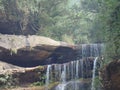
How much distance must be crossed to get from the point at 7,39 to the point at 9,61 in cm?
155

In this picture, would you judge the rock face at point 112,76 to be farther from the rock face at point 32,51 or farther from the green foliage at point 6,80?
the rock face at point 32,51

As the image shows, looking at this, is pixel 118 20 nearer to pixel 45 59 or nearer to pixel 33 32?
pixel 45 59

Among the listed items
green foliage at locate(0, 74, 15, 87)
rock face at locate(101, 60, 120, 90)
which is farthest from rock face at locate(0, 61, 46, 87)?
rock face at locate(101, 60, 120, 90)

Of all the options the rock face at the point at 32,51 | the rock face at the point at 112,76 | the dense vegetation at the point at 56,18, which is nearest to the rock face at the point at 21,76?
the rock face at the point at 32,51

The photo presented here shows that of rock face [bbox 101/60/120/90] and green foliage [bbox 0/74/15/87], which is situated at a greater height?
rock face [bbox 101/60/120/90]

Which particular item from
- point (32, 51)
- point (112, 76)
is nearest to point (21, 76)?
point (32, 51)

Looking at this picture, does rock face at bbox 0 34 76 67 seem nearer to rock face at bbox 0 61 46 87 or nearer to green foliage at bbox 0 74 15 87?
rock face at bbox 0 61 46 87

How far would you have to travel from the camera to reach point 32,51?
61.6 feet

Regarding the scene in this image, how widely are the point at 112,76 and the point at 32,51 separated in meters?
8.40

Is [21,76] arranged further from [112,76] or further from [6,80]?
[112,76]

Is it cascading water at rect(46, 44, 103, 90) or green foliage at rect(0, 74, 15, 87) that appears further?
green foliage at rect(0, 74, 15, 87)

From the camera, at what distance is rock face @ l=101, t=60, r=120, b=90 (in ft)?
36.4

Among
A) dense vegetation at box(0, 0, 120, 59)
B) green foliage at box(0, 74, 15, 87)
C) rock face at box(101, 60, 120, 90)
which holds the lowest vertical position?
green foliage at box(0, 74, 15, 87)

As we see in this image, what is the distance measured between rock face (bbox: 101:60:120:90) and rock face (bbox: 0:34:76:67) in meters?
7.62
